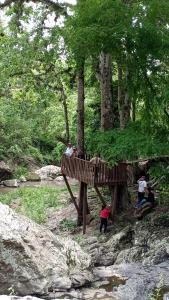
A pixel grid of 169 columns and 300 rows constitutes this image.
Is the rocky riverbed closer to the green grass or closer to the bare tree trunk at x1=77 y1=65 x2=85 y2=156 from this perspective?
the bare tree trunk at x1=77 y1=65 x2=85 y2=156

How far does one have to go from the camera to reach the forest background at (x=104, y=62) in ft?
46.6

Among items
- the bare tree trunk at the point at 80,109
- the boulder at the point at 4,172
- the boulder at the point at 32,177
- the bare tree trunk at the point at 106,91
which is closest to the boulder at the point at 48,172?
the boulder at the point at 32,177

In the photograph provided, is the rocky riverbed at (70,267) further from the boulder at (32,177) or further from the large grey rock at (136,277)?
the boulder at (32,177)

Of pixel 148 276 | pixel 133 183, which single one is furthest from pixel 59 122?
pixel 148 276

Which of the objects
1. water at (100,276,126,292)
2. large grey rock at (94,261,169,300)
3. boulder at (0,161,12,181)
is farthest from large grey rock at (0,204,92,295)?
Answer: boulder at (0,161,12,181)

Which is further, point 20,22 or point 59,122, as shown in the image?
point 59,122

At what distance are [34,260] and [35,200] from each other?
15.9 m

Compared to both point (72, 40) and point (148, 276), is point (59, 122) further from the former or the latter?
point (148, 276)

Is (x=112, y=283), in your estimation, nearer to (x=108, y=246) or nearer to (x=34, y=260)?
(x=34, y=260)

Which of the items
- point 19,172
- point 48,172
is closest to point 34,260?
point 19,172

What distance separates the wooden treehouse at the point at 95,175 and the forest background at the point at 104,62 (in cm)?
84

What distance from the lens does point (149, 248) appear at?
15.6 m

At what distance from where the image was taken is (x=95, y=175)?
61.7 ft

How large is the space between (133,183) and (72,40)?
1260 cm
